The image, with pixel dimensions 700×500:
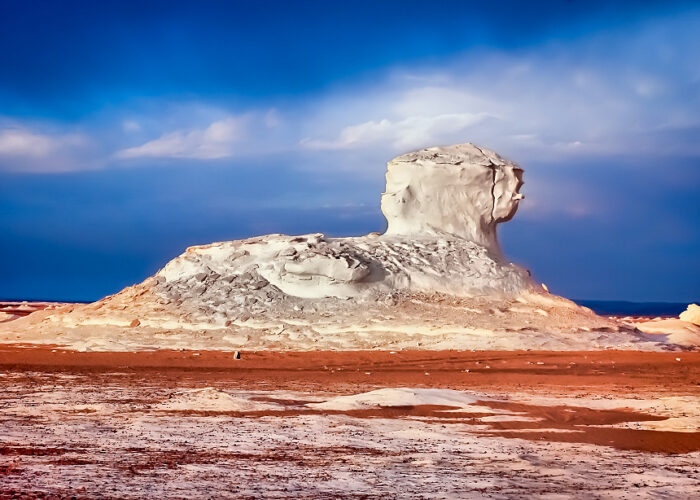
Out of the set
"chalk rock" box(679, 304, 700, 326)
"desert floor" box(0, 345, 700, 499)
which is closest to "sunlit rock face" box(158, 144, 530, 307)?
"desert floor" box(0, 345, 700, 499)

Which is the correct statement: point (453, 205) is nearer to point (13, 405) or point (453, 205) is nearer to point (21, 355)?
point (21, 355)

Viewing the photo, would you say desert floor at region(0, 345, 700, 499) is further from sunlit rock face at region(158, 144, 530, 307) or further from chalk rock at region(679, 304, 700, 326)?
chalk rock at region(679, 304, 700, 326)

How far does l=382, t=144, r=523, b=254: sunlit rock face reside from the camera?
106 ft

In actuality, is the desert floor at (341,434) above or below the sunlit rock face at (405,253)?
below

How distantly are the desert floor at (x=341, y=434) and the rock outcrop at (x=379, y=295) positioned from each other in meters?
5.82

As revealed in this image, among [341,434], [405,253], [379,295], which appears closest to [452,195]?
[405,253]

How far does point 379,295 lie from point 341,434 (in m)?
17.8

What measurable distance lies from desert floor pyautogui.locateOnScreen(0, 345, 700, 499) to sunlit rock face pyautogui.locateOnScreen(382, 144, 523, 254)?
12.7 metres

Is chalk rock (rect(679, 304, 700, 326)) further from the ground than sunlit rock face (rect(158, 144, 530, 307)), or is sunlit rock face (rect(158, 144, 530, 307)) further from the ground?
sunlit rock face (rect(158, 144, 530, 307))

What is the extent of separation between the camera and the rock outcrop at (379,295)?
26297 mm

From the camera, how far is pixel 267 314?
27.7 metres

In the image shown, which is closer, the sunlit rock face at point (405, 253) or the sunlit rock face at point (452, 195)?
the sunlit rock face at point (405, 253)

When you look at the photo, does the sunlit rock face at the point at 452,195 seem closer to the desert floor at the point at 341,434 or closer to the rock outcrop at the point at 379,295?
the rock outcrop at the point at 379,295

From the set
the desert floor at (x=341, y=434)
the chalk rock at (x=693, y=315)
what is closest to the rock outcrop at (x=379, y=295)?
the desert floor at (x=341, y=434)
